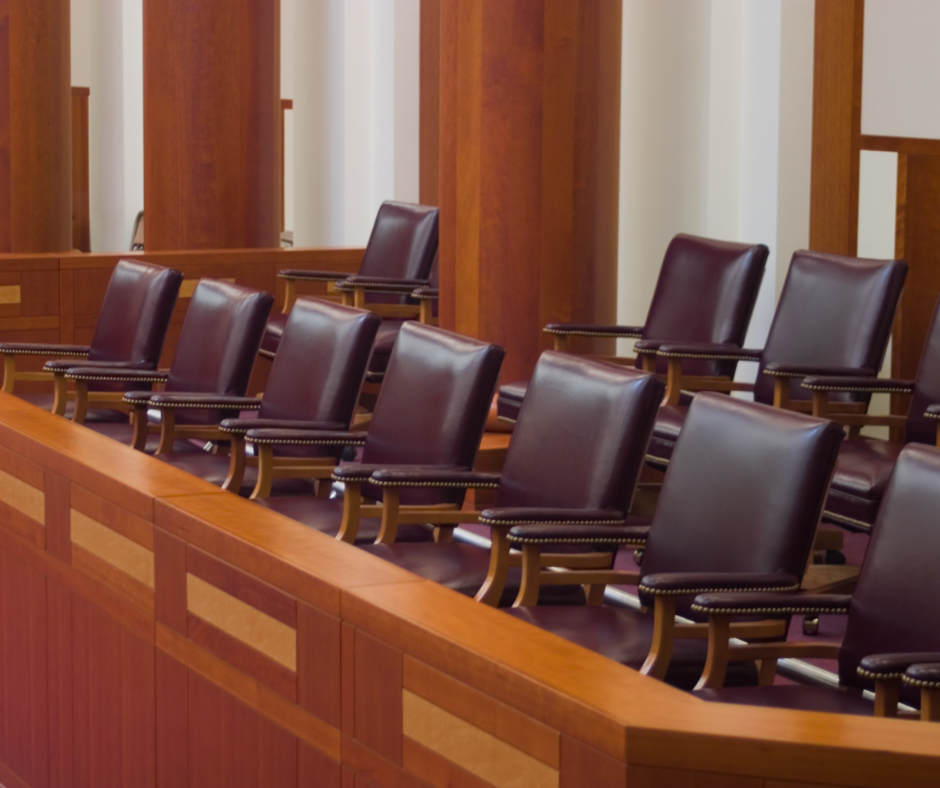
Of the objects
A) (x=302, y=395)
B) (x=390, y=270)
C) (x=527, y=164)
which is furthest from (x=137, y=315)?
(x=390, y=270)

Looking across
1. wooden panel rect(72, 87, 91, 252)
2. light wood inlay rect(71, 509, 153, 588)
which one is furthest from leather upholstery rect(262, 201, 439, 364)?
wooden panel rect(72, 87, 91, 252)

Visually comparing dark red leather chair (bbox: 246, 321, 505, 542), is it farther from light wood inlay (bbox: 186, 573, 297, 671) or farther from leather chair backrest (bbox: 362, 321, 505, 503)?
light wood inlay (bbox: 186, 573, 297, 671)

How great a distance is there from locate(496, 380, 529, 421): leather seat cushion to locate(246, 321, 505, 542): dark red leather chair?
1.01 m

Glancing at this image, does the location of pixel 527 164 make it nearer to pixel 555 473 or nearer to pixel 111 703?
pixel 555 473

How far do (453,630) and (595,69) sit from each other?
11.1 ft

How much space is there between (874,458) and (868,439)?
343 millimetres

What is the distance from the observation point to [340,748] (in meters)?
2.04

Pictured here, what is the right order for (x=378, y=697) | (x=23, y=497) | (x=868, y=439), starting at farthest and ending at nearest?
1. (x=868, y=439)
2. (x=23, y=497)
3. (x=378, y=697)

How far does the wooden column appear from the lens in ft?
15.7

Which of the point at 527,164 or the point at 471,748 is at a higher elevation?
the point at 527,164

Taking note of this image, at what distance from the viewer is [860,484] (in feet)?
11.1

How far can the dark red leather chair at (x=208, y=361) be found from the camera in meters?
4.07

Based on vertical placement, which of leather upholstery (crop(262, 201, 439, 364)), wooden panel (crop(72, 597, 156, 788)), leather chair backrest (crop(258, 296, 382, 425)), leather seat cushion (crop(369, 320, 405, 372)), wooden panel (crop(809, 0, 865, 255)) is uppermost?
wooden panel (crop(809, 0, 865, 255))

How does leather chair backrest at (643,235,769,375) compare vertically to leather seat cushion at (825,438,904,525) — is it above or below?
above
